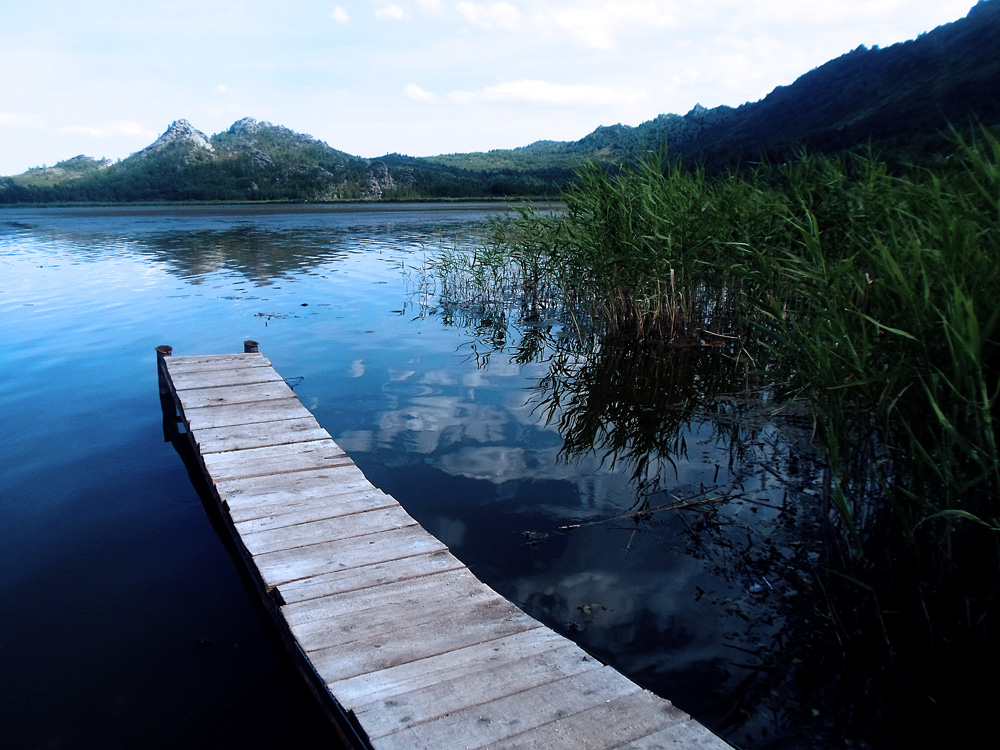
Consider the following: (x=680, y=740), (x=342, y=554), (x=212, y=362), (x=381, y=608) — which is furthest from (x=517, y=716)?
(x=212, y=362)

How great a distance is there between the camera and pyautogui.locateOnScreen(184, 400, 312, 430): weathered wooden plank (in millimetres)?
5523

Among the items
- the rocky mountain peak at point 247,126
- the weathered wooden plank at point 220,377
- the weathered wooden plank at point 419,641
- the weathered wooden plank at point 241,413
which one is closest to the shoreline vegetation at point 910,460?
the weathered wooden plank at point 419,641

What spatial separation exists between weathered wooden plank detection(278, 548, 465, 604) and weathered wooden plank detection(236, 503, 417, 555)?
0.37m

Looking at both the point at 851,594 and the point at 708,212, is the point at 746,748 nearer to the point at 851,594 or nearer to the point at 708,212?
the point at 851,594

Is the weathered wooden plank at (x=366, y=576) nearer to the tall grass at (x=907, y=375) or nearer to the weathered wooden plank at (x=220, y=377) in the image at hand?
the tall grass at (x=907, y=375)

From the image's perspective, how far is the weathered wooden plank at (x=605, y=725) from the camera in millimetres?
2223

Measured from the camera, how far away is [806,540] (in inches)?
171

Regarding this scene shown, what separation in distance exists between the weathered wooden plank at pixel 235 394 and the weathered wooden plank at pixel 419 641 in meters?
3.65

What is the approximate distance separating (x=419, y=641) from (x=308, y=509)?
4.94 feet

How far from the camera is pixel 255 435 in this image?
5270 millimetres

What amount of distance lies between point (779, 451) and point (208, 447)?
453 cm

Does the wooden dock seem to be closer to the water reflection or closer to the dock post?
the water reflection

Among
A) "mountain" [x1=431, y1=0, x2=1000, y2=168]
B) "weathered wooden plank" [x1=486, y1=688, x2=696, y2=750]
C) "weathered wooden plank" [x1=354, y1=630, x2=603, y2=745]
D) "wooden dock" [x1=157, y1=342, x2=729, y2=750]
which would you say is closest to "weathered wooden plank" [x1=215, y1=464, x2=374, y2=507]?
"wooden dock" [x1=157, y1=342, x2=729, y2=750]

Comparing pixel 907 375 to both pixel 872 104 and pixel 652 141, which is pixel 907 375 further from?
pixel 872 104
